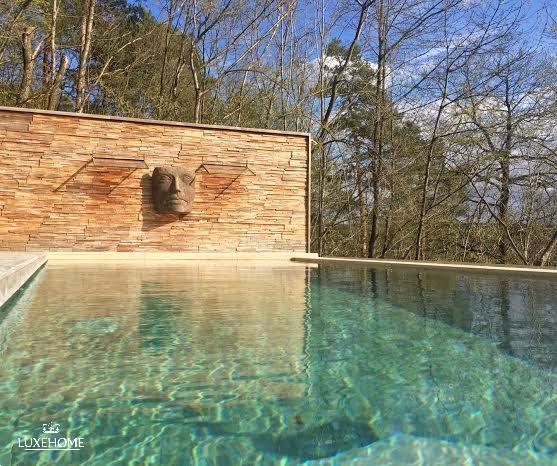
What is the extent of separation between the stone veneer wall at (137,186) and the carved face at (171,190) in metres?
0.19

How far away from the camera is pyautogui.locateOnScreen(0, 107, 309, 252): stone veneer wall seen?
781 centimetres

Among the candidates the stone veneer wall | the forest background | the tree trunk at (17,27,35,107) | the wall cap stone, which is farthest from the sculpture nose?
the tree trunk at (17,27,35,107)

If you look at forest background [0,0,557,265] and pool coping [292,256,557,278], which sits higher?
forest background [0,0,557,265]

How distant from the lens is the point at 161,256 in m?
8.34

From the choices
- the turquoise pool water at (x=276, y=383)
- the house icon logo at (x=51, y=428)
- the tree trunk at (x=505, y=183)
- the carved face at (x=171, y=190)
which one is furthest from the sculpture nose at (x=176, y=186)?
the tree trunk at (x=505, y=183)

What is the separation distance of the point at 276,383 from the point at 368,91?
11328 mm

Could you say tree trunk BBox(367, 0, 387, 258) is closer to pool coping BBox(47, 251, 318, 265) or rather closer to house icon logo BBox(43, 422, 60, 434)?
pool coping BBox(47, 251, 318, 265)

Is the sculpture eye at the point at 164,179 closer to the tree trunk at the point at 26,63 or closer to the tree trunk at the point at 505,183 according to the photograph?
the tree trunk at the point at 26,63

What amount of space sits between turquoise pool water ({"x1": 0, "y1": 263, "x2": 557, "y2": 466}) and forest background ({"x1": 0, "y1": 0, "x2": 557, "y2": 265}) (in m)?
8.74

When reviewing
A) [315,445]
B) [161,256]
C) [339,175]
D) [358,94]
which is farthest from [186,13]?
[315,445]

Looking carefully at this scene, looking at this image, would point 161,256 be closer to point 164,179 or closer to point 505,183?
point 164,179

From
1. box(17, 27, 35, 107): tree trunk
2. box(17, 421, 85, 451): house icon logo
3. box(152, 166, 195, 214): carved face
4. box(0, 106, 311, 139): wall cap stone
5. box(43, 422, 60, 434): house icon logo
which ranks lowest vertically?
box(17, 421, 85, 451): house icon logo

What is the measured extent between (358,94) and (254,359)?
11.3m

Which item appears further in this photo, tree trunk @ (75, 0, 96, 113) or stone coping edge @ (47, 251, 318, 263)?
tree trunk @ (75, 0, 96, 113)
